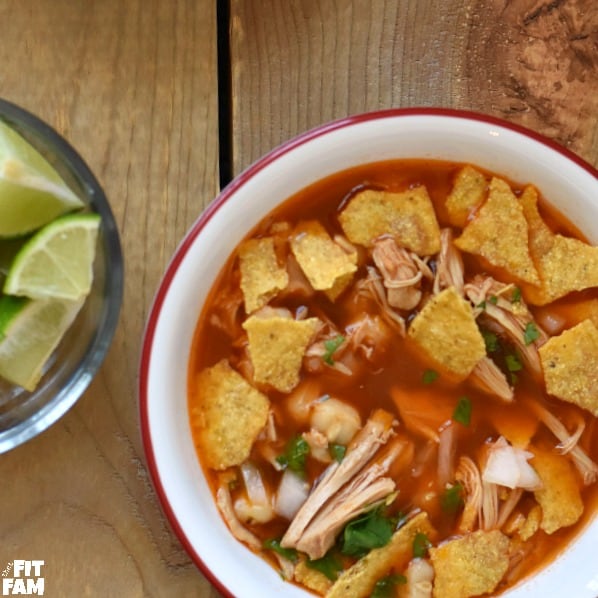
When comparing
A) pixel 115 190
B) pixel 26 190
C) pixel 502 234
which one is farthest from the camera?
pixel 115 190

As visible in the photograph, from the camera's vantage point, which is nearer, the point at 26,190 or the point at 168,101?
the point at 26,190

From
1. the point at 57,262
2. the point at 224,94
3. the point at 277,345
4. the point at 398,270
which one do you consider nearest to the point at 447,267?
the point at 398,270

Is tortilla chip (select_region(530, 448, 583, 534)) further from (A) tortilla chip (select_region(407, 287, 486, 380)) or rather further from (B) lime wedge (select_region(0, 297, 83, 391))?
(B) lime wedge (select_region(0, 297, 83, 391))

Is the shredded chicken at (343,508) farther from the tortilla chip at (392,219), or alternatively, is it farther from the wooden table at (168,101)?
the tortilla chip at (392,219)

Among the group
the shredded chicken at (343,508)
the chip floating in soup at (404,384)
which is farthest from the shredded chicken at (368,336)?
the shredded chicken at (343,508)

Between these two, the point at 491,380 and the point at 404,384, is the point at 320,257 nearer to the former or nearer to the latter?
the point at 404,384

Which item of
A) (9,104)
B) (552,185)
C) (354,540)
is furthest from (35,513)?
(552,185)

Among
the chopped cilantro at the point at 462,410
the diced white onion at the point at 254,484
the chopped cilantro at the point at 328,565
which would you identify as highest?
the chopped cilantro at the point at 462,410
